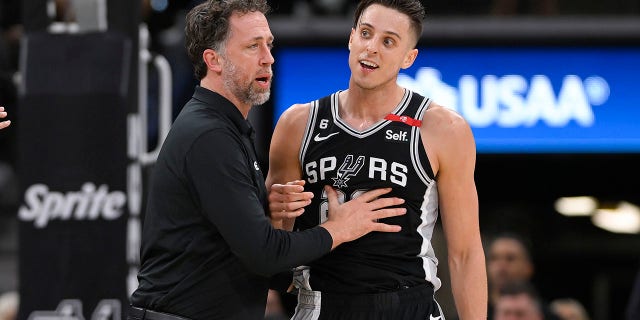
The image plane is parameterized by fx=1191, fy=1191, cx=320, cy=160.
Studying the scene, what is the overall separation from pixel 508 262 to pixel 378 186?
4040 millimetres

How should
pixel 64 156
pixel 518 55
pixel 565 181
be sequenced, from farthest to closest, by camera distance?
pixel 565 181, pixel 518 55, pixel 64 156

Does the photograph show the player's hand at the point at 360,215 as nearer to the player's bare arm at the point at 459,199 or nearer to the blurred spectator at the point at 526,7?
the player's bare arm at the point at 459,199

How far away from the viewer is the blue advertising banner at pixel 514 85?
916 centimetres

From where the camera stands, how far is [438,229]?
1135 centimetres

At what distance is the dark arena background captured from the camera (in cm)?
569

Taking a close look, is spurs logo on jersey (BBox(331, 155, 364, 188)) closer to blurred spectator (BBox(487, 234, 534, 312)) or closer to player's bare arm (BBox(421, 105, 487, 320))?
→ player's bare arm (BBox(421, 105, 487, 320))

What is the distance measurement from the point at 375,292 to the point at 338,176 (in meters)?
0.46

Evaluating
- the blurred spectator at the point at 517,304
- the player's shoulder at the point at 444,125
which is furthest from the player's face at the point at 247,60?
the blurred spectator at the point at 517,304

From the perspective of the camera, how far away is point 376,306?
4.45 metres

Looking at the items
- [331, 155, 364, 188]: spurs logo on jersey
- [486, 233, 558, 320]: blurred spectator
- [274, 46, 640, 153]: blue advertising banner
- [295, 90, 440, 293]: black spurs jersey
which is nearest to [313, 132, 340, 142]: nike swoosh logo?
[295, 90, 440, 293]: black spurs jersey

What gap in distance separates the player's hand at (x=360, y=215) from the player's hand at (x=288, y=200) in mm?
114

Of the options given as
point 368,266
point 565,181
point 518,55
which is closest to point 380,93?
point 368,266

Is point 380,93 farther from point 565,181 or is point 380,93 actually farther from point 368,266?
point 565,181

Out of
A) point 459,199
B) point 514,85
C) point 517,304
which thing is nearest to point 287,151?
point 459,199
